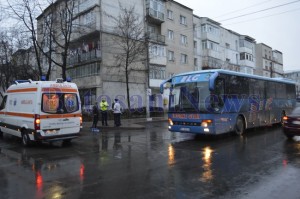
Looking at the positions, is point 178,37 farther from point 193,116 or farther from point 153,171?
Answer: point 153,171

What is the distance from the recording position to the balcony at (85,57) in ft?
108

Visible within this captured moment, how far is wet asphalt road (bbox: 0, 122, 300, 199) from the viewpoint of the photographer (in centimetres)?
588

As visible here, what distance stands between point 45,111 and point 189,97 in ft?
19.6

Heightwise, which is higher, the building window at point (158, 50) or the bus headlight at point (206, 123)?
the building window at point (158, 50)

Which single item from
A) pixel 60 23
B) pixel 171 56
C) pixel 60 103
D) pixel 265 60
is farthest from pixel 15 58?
pixel 265 60

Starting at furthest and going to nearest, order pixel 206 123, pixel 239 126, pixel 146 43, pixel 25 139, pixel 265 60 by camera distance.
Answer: pixel 265 60, pixel 146 43, pixel 239 126, pixel 206 123, pixel 25 139

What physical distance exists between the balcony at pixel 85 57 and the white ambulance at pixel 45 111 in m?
20.2

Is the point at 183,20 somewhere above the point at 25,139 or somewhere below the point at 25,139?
above

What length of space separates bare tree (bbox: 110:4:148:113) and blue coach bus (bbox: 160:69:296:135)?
16.0 meters

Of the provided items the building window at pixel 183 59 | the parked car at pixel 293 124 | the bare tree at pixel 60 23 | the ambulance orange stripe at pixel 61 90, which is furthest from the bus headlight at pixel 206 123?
the building window at pixel 183 59

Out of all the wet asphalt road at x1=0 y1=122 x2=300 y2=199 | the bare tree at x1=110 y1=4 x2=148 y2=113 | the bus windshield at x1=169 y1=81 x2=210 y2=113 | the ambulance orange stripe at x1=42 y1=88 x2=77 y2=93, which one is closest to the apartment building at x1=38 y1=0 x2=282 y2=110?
the bare tree at x1=110 y1=4 x2=148 y2=113

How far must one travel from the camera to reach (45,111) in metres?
11.3

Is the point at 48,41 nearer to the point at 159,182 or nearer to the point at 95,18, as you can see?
the point at 95,18

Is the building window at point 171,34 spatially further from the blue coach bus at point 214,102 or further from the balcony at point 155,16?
the blue coach bus at point 214,102
